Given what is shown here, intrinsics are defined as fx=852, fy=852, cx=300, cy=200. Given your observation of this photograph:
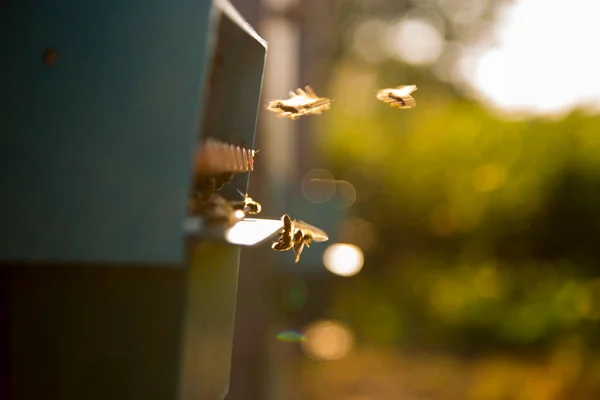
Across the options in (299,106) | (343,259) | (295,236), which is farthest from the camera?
(343,259)

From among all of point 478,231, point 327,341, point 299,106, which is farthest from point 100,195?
point 327,341

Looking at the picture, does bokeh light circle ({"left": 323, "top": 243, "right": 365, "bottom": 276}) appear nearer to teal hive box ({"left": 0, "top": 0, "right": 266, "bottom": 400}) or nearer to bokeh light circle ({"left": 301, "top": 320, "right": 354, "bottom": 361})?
bokeh light circle ({"left": 301, "top": 320, "right": 354, "bottom": 361})

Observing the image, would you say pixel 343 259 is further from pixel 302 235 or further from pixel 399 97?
pixel 399 97

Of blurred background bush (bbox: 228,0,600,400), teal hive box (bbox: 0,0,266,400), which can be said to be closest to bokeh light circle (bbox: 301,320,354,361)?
blurred background bush (bbox: 228,0,600,400)

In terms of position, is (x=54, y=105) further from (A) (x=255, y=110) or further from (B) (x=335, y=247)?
(B) (x=335, y=247)

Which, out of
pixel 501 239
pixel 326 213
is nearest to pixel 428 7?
pixel 501 239

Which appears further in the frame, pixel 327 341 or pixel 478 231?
pixel 327 341
